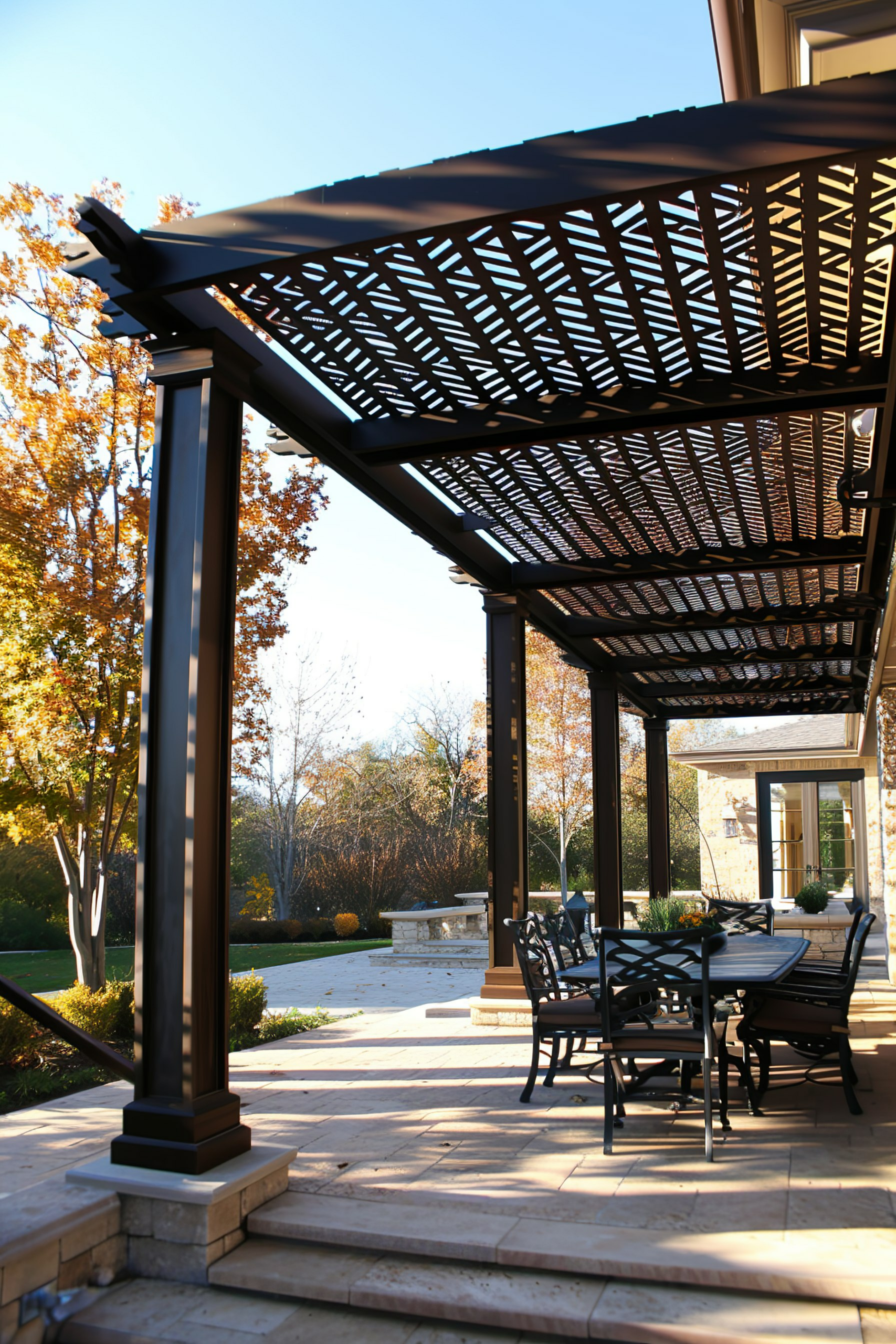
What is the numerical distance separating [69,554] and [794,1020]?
5.63 meters

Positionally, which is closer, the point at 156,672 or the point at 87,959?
the point at 156,672

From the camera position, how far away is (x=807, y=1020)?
14.6 feet

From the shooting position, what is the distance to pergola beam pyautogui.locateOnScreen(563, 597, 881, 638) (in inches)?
299

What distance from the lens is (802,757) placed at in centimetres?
1325

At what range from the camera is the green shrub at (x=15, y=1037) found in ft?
19.2

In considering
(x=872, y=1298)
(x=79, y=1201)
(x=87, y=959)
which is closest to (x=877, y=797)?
(x=87, y=959)

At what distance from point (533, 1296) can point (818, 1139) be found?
6.16ft

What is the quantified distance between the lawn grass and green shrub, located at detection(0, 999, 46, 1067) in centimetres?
387

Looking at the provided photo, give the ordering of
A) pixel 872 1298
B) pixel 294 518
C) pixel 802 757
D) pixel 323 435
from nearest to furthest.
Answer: pixel 872 1298 < pixel 323 435 < pixel 294 518 < pixel 802 757

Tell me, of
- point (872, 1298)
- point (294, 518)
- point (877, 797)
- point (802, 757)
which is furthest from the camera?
point (802, 757)

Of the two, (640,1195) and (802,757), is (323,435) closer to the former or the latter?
(640,1195)

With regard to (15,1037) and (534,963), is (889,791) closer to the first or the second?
(534,963)

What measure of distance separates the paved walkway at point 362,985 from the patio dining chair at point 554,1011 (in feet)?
10.9

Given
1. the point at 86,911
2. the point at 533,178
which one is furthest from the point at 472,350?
the point at 86,911
